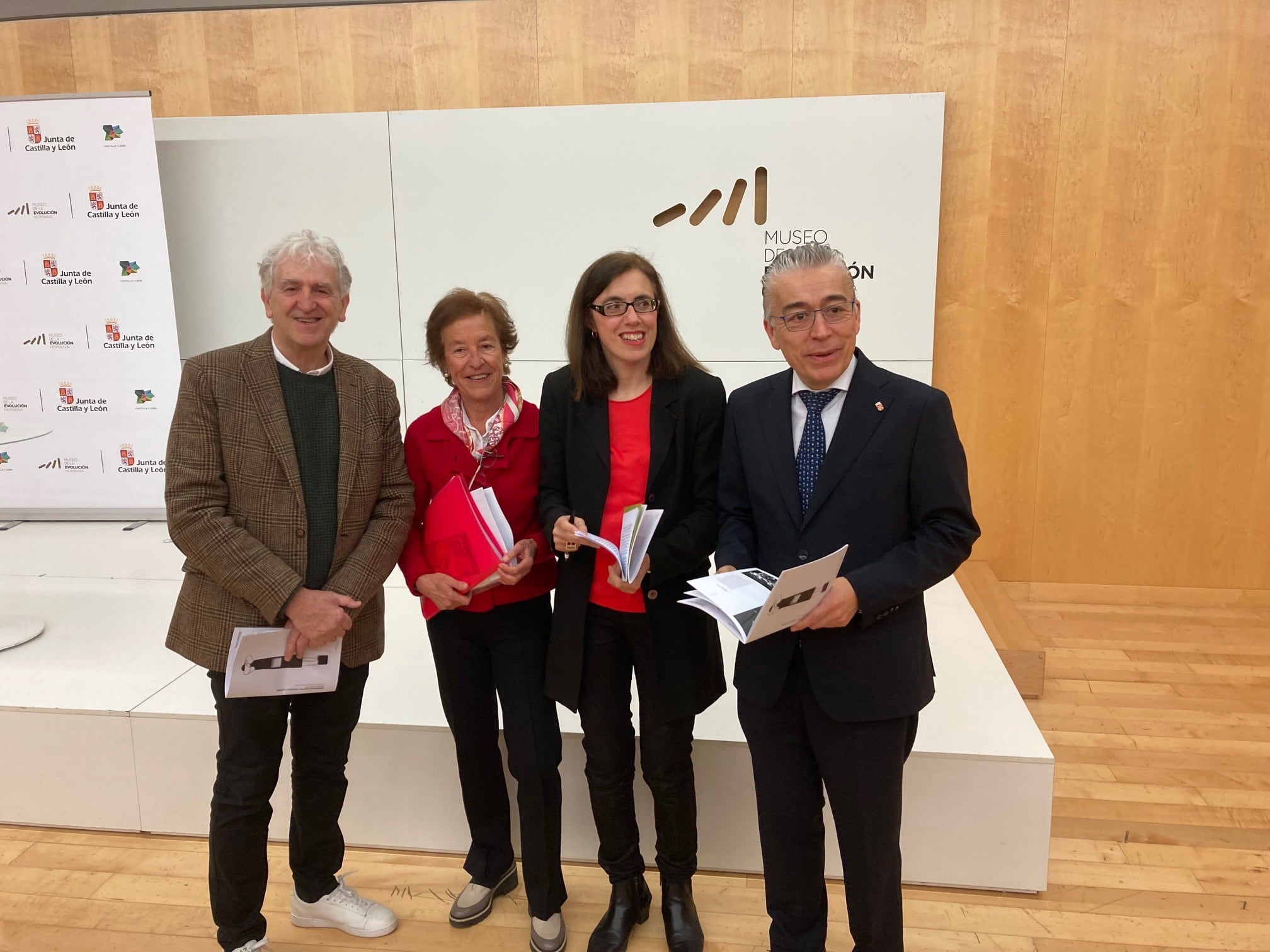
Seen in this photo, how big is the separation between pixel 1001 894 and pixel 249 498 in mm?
2203

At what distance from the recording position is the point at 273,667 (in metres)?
2.03

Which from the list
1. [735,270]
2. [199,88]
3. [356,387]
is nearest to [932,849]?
[356,387]

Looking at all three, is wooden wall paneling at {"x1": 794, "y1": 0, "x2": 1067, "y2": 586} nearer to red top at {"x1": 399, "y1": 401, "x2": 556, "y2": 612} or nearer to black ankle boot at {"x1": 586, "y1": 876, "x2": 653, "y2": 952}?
red top at {"x1": 399, "y1": 401, "x2": 556, "y2": 612}

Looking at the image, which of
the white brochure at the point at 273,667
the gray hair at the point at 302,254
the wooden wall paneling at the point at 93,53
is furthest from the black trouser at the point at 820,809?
the wooden wall paneling at the point at 93,53

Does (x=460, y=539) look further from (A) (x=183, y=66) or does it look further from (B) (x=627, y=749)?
(A) (x=183, y=66)

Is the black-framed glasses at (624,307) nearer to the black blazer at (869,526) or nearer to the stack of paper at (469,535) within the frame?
the black blazer at (869,526)

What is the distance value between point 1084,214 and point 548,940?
13.7ft

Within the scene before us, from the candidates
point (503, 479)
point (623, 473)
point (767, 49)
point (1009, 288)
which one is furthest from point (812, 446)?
point (767, 49)

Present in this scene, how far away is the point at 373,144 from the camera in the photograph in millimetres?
4828

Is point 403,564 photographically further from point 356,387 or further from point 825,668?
point 825,668

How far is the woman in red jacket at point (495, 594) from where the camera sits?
7.08ft

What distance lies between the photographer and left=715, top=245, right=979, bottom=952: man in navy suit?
174cm

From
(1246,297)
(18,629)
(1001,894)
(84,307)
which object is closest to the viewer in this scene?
(1001,894)

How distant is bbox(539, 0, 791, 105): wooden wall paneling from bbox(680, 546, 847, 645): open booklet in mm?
3689
